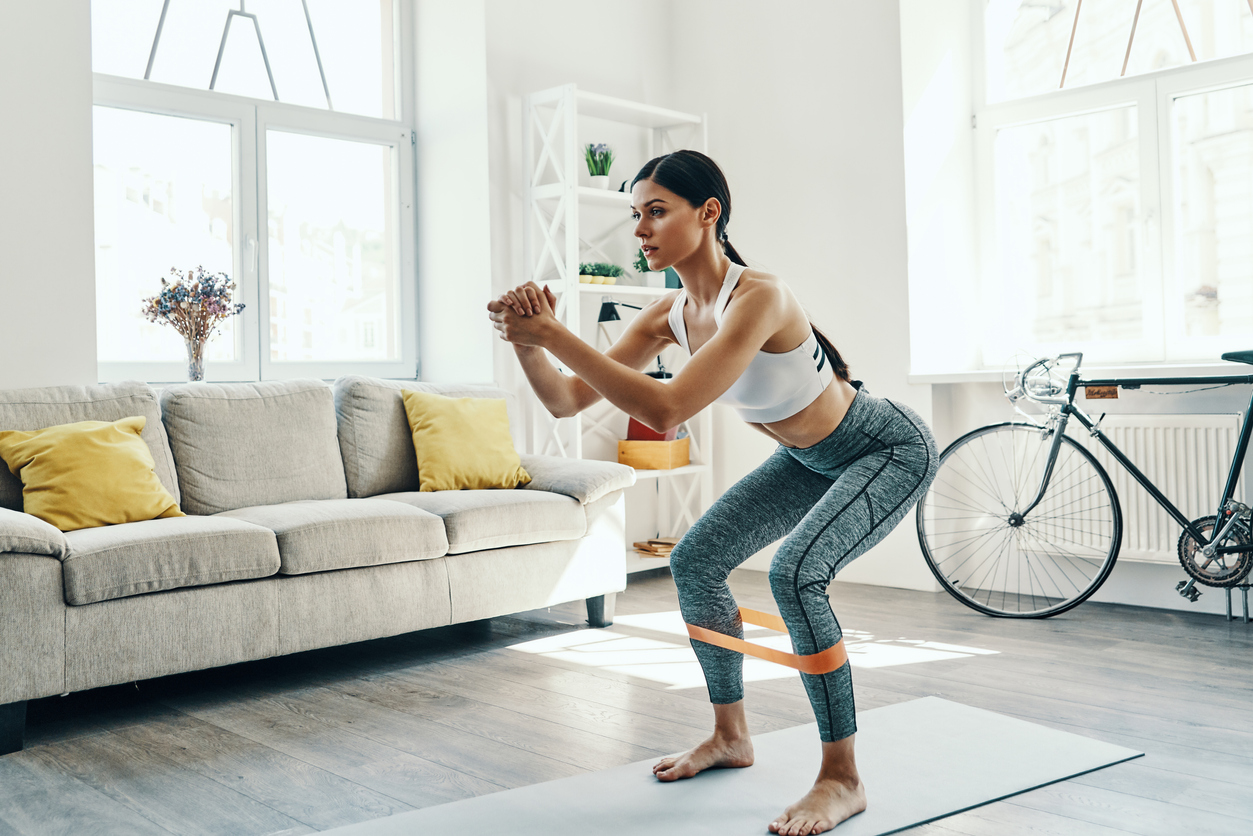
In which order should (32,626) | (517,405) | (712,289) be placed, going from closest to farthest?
1. (712,289)
2. (32,626)
3. (517,405)

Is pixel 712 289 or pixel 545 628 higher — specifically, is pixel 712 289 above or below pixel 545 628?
above

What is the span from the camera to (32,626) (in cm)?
259

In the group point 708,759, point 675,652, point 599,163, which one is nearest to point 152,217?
point 599,163

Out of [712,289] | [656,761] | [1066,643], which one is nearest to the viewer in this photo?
[712,289]

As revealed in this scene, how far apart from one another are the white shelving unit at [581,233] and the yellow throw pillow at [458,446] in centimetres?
60

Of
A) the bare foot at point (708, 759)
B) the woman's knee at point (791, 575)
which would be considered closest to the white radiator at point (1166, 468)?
the bare foot at point (708, 759)

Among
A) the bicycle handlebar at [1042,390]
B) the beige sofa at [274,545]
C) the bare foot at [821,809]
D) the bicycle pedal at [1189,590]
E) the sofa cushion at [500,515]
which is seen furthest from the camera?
the bicycle handlebar at [1042,390]

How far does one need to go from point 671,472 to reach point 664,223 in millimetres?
2777

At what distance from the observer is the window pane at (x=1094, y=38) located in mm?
4039

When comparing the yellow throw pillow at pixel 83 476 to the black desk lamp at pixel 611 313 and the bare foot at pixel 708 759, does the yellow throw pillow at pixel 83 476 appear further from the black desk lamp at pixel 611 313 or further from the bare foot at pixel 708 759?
the black desk lamp at pixel 611 313

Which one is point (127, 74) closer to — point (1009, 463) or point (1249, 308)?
point (1009, 463)

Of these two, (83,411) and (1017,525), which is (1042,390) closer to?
(1017,525)

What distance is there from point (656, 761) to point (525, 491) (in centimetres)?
156

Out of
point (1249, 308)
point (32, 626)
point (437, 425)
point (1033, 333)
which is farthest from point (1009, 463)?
point (32, 626)
